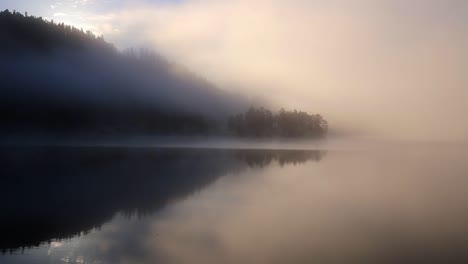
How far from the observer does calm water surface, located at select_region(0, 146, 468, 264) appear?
1353 centimetres

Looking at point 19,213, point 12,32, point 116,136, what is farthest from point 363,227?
point 12,32

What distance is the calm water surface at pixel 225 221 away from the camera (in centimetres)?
1353

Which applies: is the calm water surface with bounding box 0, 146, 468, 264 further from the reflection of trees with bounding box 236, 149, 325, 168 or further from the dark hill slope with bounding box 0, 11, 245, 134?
the dark hill slope with bounding box 0, 11, 245, 134

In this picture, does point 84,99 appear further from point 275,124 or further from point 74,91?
point 275,124

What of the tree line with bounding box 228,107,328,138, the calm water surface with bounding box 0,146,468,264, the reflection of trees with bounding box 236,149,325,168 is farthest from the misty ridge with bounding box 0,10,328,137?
the calm water surface with bounding box 0,146,468,264

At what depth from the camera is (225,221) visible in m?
18.8

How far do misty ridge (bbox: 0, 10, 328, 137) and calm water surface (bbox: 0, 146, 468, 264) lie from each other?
88.4 metres

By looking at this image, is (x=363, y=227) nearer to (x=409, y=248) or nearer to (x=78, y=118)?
(x=409, y=248)

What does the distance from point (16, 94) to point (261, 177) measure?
105m

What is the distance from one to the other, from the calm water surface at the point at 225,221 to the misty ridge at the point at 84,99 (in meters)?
88.4

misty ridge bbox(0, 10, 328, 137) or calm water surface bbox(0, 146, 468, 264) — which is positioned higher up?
misty ridge bbox(0, 10, 328, 137)

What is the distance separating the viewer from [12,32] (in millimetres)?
147250

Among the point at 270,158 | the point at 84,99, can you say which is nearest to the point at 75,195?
the point at 270,158

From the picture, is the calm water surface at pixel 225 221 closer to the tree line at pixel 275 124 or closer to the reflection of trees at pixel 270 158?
the reflection of trees at pixel 270 158
